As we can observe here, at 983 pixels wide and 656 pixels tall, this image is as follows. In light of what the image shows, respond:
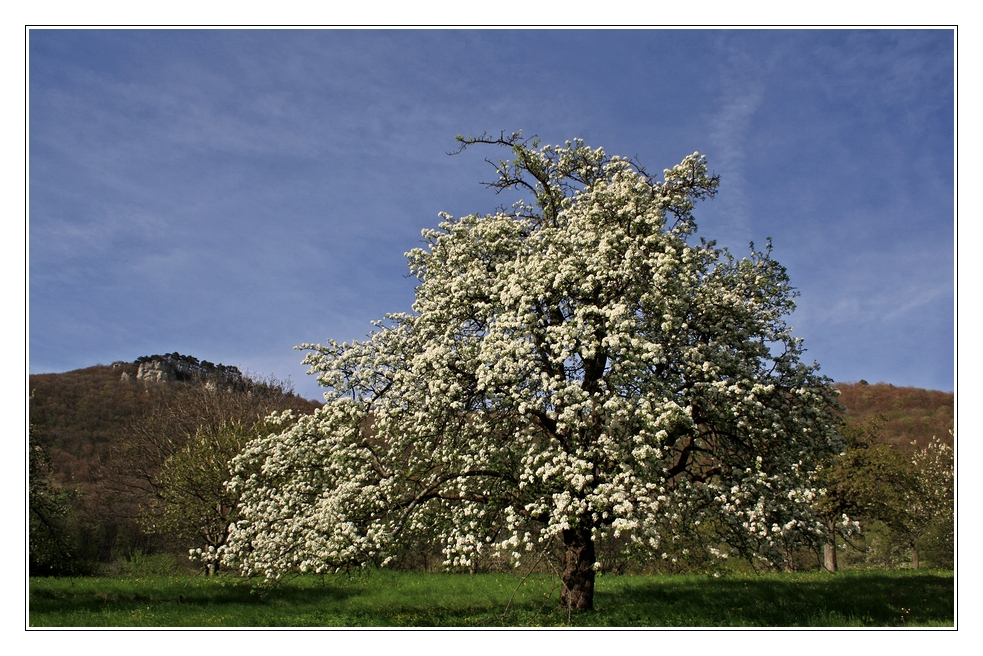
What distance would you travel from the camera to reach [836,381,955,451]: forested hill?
52469 millimetres

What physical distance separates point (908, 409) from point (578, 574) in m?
56.0

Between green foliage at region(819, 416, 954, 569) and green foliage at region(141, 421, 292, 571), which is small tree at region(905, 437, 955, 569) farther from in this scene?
green foliage at region(141, 421, 292, 571)

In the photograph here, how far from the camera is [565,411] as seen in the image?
1316cm

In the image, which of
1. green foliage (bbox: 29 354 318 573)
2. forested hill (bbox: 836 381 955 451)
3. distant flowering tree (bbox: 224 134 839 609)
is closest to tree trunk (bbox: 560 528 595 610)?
distant flowering tree (bbox: 224 134 839 609)

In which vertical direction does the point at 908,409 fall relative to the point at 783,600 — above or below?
above

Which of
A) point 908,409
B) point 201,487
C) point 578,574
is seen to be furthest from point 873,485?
point 201,487

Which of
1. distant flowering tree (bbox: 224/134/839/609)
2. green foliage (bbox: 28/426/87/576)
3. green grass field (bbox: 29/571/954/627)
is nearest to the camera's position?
distant flowering tree (bbox: 224/134/839/609)

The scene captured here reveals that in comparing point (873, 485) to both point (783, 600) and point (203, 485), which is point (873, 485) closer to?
point (783, 600)

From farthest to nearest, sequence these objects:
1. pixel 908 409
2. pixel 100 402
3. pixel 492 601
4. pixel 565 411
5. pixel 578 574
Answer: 1. pixel 908 409
2. pixel 100 402
3. pixel 492 601
4. pixel 578 574
5. pixel 565 411

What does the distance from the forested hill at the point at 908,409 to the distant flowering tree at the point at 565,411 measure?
40160 mm

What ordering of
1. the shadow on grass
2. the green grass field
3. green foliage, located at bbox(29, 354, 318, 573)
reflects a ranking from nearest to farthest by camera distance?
1. the shadow on grass
2. the green grass field
3. green foliage, located at bbox(29, 354, 318, 573)

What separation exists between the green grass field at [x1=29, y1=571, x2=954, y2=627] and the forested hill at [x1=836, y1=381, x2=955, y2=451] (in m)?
30.6

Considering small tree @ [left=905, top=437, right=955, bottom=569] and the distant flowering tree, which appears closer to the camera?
the distant flowering tree
